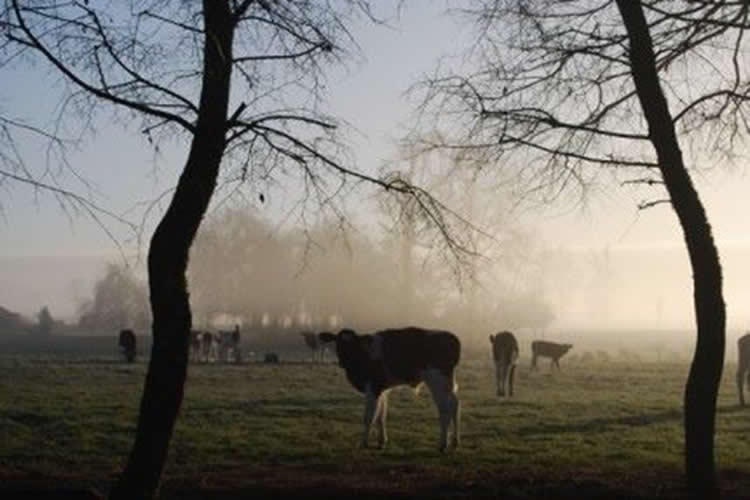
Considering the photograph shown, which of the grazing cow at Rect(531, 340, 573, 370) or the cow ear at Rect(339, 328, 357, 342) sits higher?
the grazing cow at Rect(531, 340, 573, 370)

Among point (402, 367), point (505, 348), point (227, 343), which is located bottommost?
point (402, 367)

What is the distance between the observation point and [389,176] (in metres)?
9.93

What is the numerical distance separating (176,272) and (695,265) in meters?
5.32

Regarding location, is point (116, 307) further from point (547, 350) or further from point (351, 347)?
point (351, 347)

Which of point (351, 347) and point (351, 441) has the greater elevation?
point (351, 347)

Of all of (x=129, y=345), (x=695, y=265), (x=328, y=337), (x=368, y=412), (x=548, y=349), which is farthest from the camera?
(x=129, y=345)

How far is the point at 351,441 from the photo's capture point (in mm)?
16750

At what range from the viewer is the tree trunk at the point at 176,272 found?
916cm

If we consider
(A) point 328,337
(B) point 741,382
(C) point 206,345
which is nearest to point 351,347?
(A) point 328,337

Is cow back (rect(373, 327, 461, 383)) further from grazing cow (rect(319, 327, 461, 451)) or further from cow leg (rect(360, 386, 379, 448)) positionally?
cow leg (rect(360, 386, 379, 448))

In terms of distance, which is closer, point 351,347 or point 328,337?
point 351,347

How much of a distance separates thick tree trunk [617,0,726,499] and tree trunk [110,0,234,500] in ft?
14.6

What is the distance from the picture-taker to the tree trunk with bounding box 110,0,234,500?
9.16 meters

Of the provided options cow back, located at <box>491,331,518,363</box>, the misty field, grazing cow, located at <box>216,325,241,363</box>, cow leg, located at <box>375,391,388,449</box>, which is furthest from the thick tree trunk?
grazing cow, located at <box>216,325,241,363</box>
